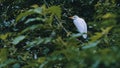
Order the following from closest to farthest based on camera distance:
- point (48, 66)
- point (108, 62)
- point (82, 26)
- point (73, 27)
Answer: point (108, 62) < point (48, 66) < point (82, 26) < point (73, 27)

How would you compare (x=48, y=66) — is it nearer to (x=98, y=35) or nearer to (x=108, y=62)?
(x=98, y=35)

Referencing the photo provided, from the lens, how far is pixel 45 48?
63.9 inches

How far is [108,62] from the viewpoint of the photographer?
0.97 meters

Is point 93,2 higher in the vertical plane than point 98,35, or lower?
lower

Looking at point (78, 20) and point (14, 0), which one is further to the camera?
point (14, 0)

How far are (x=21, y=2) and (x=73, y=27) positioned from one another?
0.61 m

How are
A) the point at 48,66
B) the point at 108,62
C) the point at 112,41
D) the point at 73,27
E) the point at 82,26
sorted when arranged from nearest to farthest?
1. the point at 108,62
2. the point at 48,66
3. the point at 112,41
4. the point at 82,26
5. the point at 73,27

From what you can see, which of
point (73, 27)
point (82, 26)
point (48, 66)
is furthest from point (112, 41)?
point (73, 27)

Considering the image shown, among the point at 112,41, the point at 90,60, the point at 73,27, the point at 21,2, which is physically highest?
the point at 90,60

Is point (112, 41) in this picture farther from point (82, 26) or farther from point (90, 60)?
point (82, 26)

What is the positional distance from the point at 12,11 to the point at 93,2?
88 cm

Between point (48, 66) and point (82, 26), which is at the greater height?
point (48, 66)

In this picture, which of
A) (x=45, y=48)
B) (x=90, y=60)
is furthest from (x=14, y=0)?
(x=90, y=60)

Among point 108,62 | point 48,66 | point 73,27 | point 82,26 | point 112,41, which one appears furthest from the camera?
point 73,27
